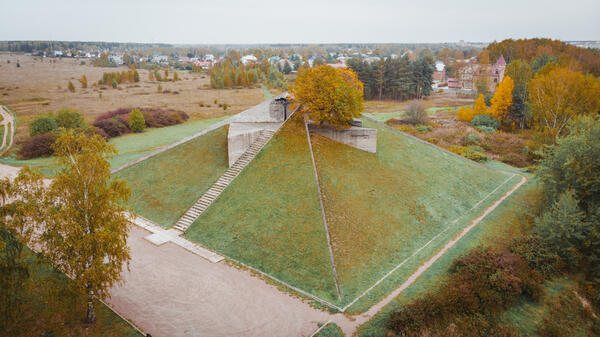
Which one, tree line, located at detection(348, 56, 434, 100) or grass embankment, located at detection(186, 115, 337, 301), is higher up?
tree line, located at detection(348, 56, 434, 100)

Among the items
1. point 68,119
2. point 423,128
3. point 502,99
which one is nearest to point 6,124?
point 68,119

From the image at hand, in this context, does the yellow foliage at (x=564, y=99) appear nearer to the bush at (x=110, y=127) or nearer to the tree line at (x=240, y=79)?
the bush at (x=110, y=127)

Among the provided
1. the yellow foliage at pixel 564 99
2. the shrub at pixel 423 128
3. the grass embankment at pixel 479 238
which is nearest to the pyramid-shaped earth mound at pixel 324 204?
the grass embankment at pixel 479 238

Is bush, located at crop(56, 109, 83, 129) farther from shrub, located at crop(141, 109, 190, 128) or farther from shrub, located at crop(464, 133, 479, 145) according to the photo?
shrub, located at crop(464, 133, 479, 145)

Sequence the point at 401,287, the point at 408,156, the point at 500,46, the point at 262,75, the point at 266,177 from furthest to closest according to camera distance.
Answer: the point at 262,75, the point at 500,46, the point at 408,156, the point at 266,177, the point at 401,287

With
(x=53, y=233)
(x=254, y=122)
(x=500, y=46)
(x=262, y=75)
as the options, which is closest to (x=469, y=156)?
(x=254, y=122)

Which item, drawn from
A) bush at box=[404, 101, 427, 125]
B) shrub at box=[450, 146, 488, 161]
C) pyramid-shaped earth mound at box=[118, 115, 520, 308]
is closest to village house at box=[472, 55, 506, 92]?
bush at box=[404, 101, 427, 125]

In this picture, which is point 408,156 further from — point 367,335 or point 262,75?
point 262,75
